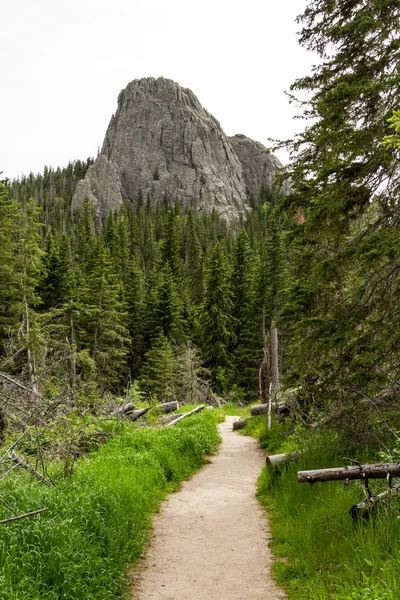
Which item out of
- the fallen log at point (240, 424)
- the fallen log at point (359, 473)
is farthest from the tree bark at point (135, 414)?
the fallen log at point (359, 473)

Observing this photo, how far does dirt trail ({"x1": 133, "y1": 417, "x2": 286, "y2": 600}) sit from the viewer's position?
180 inches

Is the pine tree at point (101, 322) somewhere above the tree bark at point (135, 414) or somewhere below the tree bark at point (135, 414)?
above

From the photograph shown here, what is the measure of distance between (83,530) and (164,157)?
133 m

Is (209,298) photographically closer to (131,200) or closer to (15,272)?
(15,272)

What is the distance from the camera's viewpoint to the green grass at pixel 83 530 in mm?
3600

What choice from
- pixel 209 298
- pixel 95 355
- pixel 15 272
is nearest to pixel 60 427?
pixel 15 272

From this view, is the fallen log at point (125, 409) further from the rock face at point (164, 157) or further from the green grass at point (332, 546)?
the rock face at point (164, 157)

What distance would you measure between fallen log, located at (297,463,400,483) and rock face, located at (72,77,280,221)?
11310 cm

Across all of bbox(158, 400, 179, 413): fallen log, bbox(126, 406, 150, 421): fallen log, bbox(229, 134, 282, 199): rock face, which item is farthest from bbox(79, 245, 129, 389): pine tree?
bbox(229, 134, 282, 199): rock face

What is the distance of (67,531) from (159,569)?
149 cm

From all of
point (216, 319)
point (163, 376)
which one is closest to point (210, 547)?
point (163, 376)

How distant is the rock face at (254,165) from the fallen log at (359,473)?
140990mm

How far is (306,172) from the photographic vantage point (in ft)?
28.1

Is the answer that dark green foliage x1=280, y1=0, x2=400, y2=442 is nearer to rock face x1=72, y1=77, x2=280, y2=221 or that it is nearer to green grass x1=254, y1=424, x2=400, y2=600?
green grass x1=254, y1=424, x2=400, y2=600
